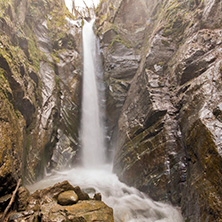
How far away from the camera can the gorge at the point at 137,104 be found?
5199 mm

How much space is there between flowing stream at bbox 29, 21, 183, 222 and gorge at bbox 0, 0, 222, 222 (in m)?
0.21

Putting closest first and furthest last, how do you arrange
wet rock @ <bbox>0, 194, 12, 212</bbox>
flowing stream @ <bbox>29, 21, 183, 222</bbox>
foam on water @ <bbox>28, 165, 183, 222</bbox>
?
wet rock @ <bbox>0, 194, 12, 212</bbox> → foam on water @ <bbox>28, 165, 183, 222</bbox> → flowing stream @ <bbox>29, 21, 183, 222</bbox>

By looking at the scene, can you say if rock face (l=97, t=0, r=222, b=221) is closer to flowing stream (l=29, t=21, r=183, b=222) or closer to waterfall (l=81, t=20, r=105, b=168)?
flowing stream (l=29, t=21, r=183, b=222)

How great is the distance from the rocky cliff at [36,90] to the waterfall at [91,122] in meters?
1.03

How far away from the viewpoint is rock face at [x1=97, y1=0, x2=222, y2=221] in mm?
4809

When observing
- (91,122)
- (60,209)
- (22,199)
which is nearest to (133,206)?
(60,209)

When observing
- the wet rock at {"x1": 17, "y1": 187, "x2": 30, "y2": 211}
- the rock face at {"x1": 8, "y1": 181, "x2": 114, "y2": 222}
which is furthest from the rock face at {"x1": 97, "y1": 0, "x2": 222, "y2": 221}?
the wet rock at {"x1": 17, "y1": 187, "x2": 30, "y2": 211}

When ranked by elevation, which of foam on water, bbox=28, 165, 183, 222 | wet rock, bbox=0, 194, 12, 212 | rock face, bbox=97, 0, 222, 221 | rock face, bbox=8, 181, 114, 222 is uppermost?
rock face, bbox=97, 0, 222, 221

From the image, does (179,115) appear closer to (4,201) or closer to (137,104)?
(137,104)

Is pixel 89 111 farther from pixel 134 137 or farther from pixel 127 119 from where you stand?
pixel 134 137

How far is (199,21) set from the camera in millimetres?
9172

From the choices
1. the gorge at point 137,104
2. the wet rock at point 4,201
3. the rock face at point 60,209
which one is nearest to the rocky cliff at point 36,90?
the gorge at point 137,104

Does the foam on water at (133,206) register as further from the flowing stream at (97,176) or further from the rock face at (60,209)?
the rock face at (60,209)

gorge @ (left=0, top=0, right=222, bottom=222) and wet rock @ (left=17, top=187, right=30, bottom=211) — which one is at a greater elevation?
gorge @ (left=0, top=0, right=222, bottom=222)
